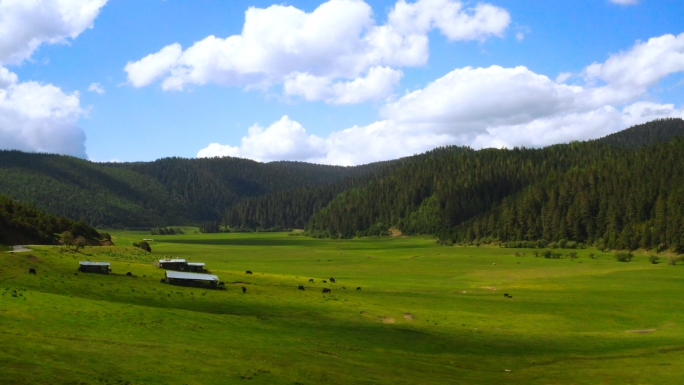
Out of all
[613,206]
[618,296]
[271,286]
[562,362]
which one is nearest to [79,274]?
[271,286]

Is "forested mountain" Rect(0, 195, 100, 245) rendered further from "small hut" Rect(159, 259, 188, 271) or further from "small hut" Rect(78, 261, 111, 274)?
"small hut" Rect(78, 261, 111, 274)

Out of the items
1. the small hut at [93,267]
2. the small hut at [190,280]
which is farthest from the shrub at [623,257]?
the small hut at [93,267]

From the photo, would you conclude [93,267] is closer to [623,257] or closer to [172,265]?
[172,265]

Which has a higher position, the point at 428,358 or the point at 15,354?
the point at 15,354

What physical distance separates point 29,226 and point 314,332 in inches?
2865

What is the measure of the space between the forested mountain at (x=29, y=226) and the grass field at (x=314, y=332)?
2906cm

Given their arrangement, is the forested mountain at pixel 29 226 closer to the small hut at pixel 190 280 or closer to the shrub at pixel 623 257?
the small hut at pixel 190 280

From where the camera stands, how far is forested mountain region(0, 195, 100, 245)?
301 feet

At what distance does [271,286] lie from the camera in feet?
224

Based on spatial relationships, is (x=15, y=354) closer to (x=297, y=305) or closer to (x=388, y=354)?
(x=388, y=354)

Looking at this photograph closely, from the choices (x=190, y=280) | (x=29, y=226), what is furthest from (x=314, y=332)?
(x=29, y=226)

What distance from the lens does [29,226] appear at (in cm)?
9988

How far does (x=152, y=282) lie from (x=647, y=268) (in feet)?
322

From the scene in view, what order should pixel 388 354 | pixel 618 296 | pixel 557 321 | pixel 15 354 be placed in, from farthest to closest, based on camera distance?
pixel 618 296, pixel 557 321, pixel 388 354, pixel 15 354
